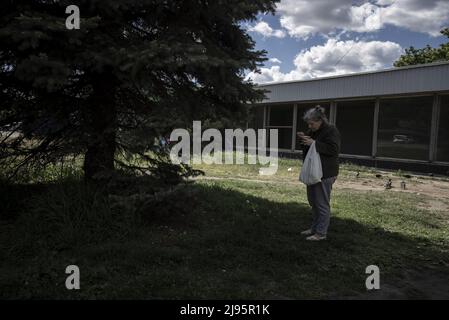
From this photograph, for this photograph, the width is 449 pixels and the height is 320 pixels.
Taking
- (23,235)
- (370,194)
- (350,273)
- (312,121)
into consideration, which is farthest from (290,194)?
(23,235)

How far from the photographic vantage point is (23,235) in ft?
16.1

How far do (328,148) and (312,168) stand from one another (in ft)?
1.14

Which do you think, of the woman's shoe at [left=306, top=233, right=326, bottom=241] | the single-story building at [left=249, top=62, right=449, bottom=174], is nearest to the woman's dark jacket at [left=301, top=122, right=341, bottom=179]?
the woman's shoe at [left=306, top=233, right=326, bottom=241]

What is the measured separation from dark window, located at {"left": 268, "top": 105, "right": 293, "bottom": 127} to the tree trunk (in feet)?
58.6

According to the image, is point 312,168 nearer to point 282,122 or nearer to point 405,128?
point 405,128

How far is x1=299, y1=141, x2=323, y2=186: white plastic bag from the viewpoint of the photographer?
17.9ft

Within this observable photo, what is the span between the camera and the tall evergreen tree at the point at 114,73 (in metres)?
4.67

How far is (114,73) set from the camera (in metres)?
5.20

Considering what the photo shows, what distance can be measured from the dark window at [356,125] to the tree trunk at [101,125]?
48.4 feet

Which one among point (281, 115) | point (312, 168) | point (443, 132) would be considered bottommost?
point (312, 168)

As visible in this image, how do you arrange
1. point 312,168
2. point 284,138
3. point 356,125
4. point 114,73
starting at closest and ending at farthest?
1. point 114,73
2. point 312,168
3. point 356,125
4. point 284,138

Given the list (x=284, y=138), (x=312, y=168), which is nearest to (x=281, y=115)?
(x=284, y=138)

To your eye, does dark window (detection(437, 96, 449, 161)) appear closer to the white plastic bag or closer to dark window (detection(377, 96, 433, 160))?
dark window (detection(377, 96, 433, 160))

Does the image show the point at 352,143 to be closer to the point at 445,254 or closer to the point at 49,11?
the point at 445,254
